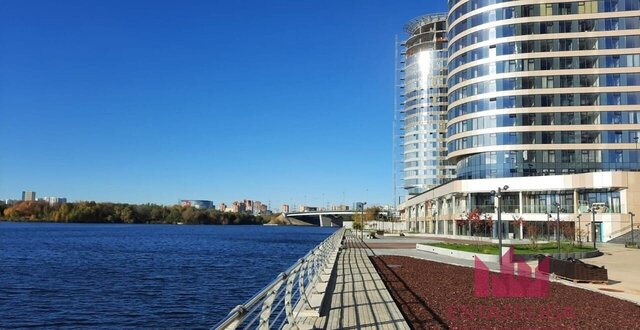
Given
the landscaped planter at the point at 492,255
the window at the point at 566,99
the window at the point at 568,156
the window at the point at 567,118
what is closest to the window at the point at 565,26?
the window at the point at 566,99

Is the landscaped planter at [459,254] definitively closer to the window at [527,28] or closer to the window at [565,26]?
the window at [527,28]

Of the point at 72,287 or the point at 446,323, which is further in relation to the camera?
the point at 72,287

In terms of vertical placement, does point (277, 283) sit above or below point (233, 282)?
above

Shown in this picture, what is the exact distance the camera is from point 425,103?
162 meters

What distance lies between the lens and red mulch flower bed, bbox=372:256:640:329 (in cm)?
1294

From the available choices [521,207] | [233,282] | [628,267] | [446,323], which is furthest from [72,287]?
[521,207]

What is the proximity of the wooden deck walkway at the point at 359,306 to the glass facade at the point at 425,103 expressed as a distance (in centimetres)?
13714

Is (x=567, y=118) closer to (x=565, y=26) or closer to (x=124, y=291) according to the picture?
(x=565, y=26)

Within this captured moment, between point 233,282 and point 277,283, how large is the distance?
2334cm

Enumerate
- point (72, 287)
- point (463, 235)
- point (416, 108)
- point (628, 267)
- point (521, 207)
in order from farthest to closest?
point (416, 108), point (463, 235), point (521, 207), point (628, 267), point (72, 287)

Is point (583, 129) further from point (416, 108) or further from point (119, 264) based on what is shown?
point (416, 108)

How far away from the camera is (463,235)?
277ft

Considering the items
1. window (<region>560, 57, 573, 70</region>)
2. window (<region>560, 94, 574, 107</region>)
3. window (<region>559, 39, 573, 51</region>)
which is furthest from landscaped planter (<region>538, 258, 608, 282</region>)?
window (<region>559, 39, 573, 51</region>)

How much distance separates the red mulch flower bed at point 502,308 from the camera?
42.4 feet
